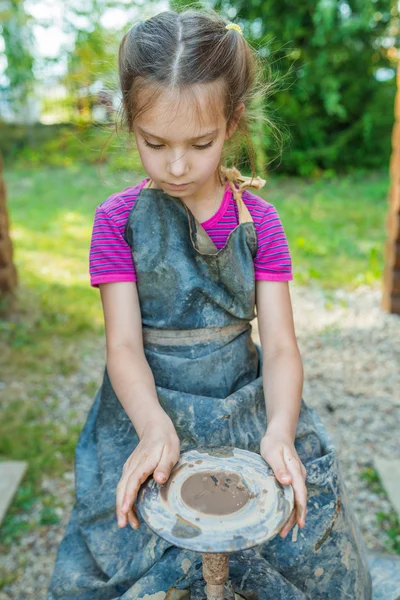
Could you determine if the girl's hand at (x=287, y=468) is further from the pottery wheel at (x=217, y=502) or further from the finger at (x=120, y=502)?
the finger at (x=120, y=502)

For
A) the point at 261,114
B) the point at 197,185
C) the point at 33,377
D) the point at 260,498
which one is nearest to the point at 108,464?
the point at 260,498

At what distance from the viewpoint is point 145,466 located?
1.26 m

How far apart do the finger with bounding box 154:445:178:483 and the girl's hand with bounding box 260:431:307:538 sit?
0.63ft

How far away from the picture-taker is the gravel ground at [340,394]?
2.32 metres

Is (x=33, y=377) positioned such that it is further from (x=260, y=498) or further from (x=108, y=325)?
(x=260, y=498)

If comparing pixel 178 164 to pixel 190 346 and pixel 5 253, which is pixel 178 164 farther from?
pixel 5 253

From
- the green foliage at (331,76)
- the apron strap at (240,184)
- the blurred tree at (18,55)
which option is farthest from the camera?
the blurred tree at (18,55)

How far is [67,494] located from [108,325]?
1.23 m

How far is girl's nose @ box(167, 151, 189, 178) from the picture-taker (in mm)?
1433

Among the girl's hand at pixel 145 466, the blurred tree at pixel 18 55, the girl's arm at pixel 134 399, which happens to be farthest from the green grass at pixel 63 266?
the blurred tree at pixel 18 55

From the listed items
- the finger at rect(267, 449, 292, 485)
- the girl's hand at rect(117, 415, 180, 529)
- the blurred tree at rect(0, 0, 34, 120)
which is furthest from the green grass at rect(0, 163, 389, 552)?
the blurred tree at rect(0, 0, 34, 120)

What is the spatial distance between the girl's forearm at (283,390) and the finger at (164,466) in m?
0.28

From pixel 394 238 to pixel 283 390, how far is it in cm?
259

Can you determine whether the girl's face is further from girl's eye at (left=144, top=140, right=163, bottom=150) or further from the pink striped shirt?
the pink striped shirt
